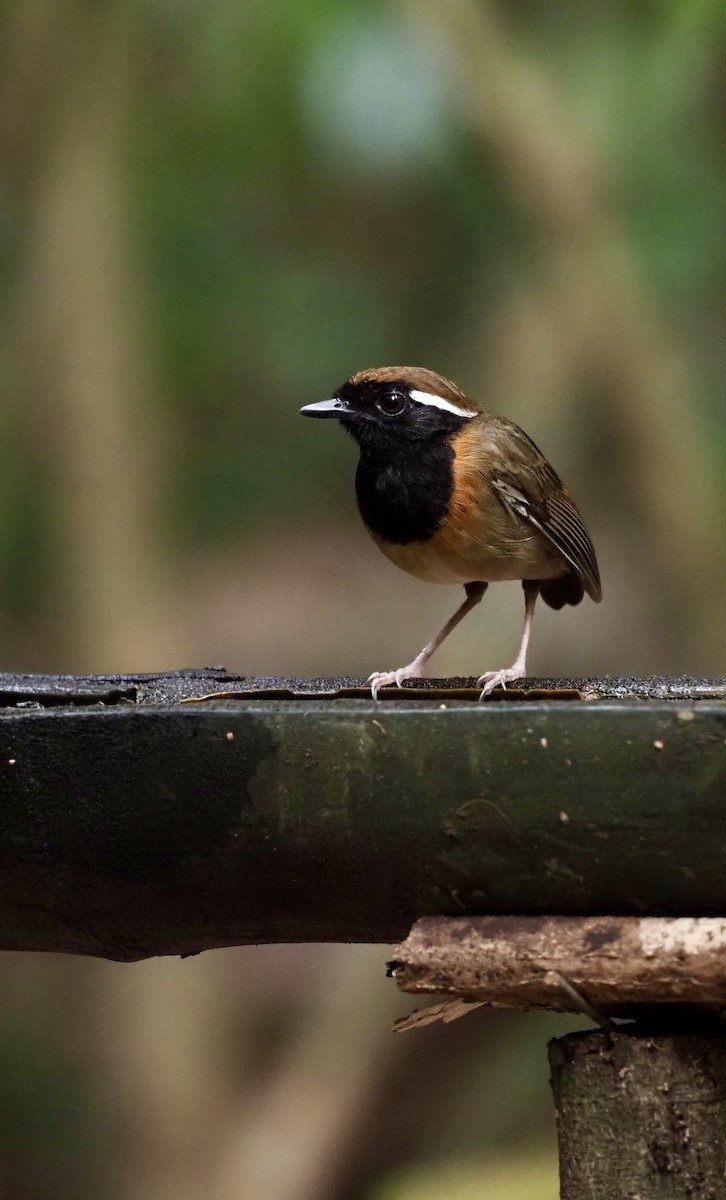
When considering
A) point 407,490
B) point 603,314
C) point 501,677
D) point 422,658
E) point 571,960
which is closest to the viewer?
point 571,960

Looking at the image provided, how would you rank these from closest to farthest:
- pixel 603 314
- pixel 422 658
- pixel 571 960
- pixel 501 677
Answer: pixel 571 960 < pixel 501 677 < pixel 422 658 < pixel 603 314

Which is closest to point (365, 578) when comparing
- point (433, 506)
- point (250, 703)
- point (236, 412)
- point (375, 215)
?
point (236, 412)

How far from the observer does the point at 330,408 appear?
3.23 metres

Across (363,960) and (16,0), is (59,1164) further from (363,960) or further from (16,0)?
(16,0)

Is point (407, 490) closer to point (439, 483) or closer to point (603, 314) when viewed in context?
point (439, 483)

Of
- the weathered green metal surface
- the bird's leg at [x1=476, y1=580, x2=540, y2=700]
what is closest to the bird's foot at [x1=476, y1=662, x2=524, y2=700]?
the bird's leg at [x1=476, y1=580, x2=540, y2=700]

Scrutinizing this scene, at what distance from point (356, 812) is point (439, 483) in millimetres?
1599

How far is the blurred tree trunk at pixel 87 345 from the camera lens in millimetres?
5395

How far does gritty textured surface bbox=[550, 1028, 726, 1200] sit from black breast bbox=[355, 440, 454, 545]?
5.07ft

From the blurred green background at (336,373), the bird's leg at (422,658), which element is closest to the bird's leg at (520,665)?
the bird's leg at (422,658)

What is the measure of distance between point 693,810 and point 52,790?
2.42ft

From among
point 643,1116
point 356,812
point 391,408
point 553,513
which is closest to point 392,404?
point 391,408

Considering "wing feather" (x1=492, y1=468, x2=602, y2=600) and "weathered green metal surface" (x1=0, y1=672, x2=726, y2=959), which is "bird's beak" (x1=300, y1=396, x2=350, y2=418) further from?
"weathered green metal surface" (x1=0, y1=672, x2=726, y2=959)

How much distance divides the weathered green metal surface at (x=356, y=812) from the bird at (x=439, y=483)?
133 cm
